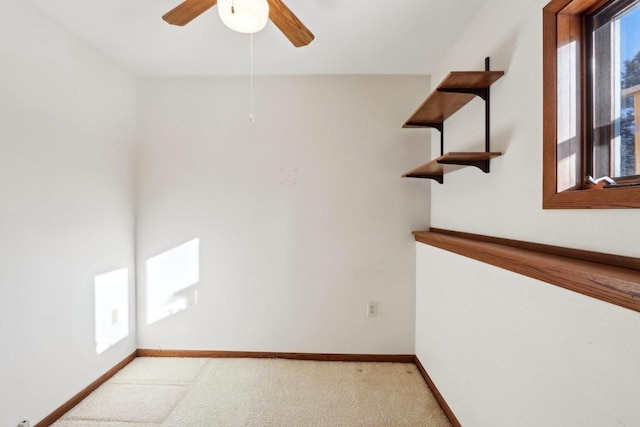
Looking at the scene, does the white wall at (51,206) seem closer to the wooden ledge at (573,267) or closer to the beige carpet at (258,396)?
the beige carpet at (258,396)

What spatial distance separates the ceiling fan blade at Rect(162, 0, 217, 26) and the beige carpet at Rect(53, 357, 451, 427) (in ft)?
7.18

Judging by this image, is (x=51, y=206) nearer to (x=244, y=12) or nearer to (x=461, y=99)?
(x=244, y=12)

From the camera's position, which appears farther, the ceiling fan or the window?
the ceiling fan

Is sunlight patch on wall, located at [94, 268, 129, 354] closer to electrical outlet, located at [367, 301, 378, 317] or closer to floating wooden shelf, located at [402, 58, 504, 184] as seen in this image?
electrical outlet, located at [367, 301, 378, 317]

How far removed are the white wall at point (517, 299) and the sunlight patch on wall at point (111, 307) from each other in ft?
7.74

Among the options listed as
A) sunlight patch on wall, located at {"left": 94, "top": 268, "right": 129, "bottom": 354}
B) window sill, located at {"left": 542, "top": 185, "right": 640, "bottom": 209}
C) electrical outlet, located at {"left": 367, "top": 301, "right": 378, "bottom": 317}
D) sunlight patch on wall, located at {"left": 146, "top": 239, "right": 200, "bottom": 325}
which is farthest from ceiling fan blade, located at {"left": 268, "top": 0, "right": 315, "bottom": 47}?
sunlight patch on wall, located at {"left": 94, "top": 268, "right": 129, "bottom": 354}

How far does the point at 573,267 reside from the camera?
2.75 ft

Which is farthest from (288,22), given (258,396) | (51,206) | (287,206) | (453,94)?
(258,396)

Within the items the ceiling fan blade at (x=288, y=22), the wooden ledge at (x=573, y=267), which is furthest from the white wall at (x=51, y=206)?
the wooden ledge at (x=573, y=267)

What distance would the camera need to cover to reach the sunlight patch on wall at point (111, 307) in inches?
80.3

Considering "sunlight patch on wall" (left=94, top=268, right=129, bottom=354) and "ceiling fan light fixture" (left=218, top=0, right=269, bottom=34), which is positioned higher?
"ceiling fan light fixture" (left=218, top=0, right=269, bottom=34)

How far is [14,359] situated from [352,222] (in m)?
2.17

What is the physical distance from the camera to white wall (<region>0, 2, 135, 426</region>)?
1.47m

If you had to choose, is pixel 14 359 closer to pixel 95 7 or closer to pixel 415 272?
pixel 95 7
